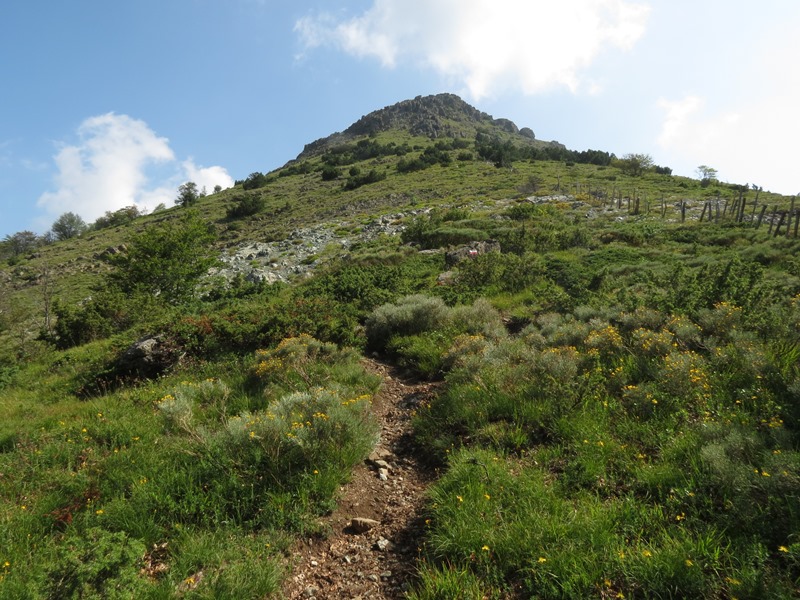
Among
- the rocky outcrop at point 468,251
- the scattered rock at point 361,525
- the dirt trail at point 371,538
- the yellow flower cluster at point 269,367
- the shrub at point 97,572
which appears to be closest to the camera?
the shrub at point 97,572

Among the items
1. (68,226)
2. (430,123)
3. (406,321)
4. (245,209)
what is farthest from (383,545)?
(430,123)

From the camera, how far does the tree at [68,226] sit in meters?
75.7

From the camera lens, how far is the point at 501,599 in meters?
3.03

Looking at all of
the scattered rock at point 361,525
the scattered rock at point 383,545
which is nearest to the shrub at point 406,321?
the scattered rock at point 361,525

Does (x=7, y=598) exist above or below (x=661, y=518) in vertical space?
below

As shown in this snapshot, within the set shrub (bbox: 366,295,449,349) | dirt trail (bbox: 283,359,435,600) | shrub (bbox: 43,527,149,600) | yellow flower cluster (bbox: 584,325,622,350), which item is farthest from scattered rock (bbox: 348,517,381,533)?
shrub (bbox: 366,295,449,349)

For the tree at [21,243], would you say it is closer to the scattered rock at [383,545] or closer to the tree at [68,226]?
the tree at [68,226]

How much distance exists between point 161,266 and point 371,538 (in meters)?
18.2

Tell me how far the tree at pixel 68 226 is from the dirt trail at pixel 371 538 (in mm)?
93702

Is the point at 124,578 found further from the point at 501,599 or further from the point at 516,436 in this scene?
the point at 516,436

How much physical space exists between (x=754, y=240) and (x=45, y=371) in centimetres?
2659

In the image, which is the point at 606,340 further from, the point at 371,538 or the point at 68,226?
the point at 68,226

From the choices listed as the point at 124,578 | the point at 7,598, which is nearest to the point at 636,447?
the point at 124,578

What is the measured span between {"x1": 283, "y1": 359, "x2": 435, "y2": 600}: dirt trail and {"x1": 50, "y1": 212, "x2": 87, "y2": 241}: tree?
93.7 meters
